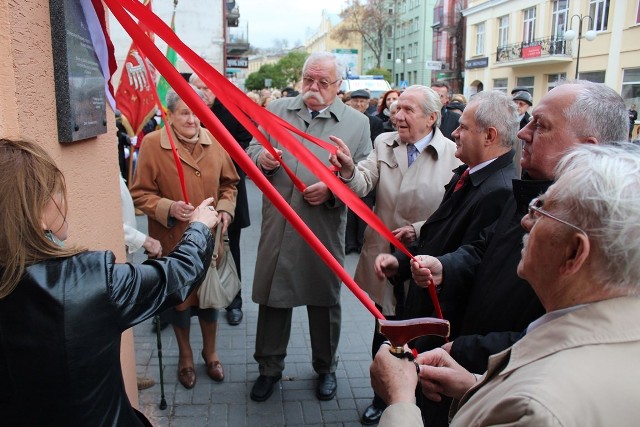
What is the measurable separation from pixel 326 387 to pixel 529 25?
107 ft

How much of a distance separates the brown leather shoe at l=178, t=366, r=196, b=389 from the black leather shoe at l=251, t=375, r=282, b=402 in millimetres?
455

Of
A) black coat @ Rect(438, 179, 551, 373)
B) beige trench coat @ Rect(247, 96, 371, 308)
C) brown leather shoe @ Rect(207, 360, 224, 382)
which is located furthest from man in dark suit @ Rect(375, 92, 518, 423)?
brown leather shoe @ Rect(207, 360, 224, 382)

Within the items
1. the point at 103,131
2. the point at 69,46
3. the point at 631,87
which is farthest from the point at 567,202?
the point at 631,87

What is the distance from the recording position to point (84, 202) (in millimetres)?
2393

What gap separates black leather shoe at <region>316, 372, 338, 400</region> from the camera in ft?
12.1

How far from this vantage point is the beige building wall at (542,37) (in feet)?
75.2

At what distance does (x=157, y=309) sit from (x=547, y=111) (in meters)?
1.62

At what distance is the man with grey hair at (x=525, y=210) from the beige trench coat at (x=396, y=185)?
111 cm

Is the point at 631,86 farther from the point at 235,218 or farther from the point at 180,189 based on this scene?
the point at 180,189

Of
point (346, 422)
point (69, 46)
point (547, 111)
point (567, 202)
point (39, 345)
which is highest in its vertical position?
point (69, 46)

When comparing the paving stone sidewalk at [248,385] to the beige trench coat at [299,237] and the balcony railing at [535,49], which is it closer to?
the beige trench coat at [299,237]

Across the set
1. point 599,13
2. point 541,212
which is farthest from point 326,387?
point 599,13

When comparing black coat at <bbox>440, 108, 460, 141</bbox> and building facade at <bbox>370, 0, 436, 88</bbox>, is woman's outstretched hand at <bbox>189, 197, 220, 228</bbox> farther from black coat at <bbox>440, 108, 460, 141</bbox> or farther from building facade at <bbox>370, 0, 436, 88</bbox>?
building facade at <bbox>370, 0, 436, 88</bbox>

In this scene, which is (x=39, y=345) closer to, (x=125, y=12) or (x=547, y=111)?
(x=125, y=12)
